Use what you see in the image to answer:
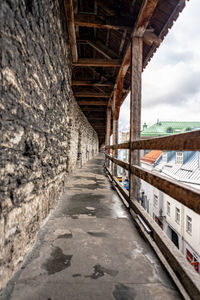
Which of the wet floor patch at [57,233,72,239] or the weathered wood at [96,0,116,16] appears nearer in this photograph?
the wet floor patch at [57,233,72,239]

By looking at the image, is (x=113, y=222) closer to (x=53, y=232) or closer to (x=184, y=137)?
(x=53, y=232)

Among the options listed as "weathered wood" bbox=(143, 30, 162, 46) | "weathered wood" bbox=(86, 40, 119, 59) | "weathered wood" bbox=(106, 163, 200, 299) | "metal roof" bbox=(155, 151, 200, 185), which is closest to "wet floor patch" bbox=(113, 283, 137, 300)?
"weathered wood" bbox=(106, 163, 200, 299)

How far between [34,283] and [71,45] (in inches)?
156

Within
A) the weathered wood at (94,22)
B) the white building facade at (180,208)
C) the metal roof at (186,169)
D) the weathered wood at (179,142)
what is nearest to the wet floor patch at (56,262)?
the weathered wood at (179,142)

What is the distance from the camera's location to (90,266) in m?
1.29

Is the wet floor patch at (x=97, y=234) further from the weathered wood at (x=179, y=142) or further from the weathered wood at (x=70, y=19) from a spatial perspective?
A: the weathered wood at (x=70, y=19)

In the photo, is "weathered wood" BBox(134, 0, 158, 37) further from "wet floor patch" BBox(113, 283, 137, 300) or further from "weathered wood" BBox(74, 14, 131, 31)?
"wet floor patch" BBox(113, 283, 137, 300)

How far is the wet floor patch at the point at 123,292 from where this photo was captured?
1.03 m

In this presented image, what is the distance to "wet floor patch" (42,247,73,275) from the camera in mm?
1250

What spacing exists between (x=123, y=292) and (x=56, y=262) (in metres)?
0.59

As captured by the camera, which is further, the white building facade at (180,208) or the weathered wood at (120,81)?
the white building facade at (180,208)

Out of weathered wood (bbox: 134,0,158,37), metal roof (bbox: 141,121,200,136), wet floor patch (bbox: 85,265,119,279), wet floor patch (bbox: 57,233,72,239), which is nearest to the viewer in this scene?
wet floor patch (bbox: 85,265,119,279)

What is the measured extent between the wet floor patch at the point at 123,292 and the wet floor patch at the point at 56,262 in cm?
43

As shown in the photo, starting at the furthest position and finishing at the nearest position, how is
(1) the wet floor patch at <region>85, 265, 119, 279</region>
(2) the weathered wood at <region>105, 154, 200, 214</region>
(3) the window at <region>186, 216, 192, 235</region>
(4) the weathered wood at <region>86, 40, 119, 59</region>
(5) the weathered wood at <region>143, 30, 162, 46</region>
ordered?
(3) the window at <region>186, 216, 192, 235</region>
(4) the weathered wood at <region>86, 40, 119, 59</region>
(5) the weathered wood at <region>143, 30, 162, 46</region>
(1) the wet floor patch at <region>85, 265, 119, 279</region>
(2) the weathered wood at <region>105, 154, 200, 214</region>
